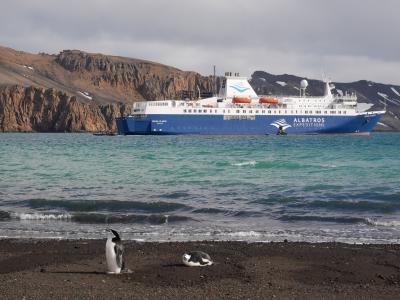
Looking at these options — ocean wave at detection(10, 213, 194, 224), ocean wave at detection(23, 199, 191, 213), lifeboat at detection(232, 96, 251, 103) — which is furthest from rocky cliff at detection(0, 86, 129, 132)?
ocean wave at detection(10, 213, 194, 224)

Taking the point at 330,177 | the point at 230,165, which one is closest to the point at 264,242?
the point at 330,177

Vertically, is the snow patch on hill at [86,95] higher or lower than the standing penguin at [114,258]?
higher

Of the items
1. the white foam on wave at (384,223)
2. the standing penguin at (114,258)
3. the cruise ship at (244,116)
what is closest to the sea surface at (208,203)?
the white foam on wave at (384,223)

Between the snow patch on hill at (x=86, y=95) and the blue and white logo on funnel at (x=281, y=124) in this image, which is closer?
the blue and white logo on funnel at (x=281, y=124)

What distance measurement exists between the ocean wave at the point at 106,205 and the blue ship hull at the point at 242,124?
62179mm

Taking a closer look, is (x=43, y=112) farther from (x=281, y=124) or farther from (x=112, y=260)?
(x=112, y=260)

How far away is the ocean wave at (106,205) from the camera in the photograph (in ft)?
45.0

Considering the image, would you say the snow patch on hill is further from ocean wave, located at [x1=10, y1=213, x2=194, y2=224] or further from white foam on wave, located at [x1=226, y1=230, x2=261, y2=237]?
white foam on wave, located at [x1=226, y1=230, x2=261, y2=237]

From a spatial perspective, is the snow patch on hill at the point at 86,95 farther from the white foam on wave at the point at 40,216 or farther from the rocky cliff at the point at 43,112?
the white foam on wave at the point at 40,216

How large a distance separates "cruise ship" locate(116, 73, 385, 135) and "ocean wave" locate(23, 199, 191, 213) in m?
62.2

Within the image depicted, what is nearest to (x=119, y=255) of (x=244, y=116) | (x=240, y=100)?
(x=244, y=116)

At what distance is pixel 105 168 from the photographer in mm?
25156

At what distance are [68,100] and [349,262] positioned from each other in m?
144

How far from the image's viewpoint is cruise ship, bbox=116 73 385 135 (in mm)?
77125
